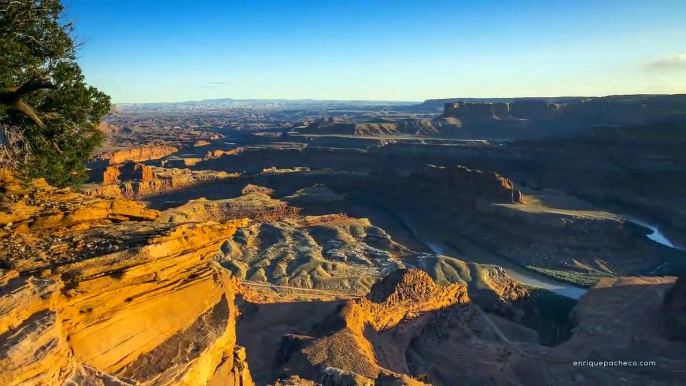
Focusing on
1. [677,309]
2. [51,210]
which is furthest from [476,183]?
[51,210]

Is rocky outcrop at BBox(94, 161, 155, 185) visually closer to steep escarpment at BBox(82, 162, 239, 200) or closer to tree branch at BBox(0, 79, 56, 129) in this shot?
steep escarpment at BBox(82, 162, 239, 200)

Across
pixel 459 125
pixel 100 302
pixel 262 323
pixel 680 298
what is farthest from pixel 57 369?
pixel 459 125

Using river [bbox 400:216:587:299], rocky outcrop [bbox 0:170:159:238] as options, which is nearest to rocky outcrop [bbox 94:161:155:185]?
river [bbox 400:216:587:299]

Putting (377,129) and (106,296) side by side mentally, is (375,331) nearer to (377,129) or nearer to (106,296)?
(106,296)

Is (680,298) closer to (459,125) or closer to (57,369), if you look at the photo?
(57,369)
